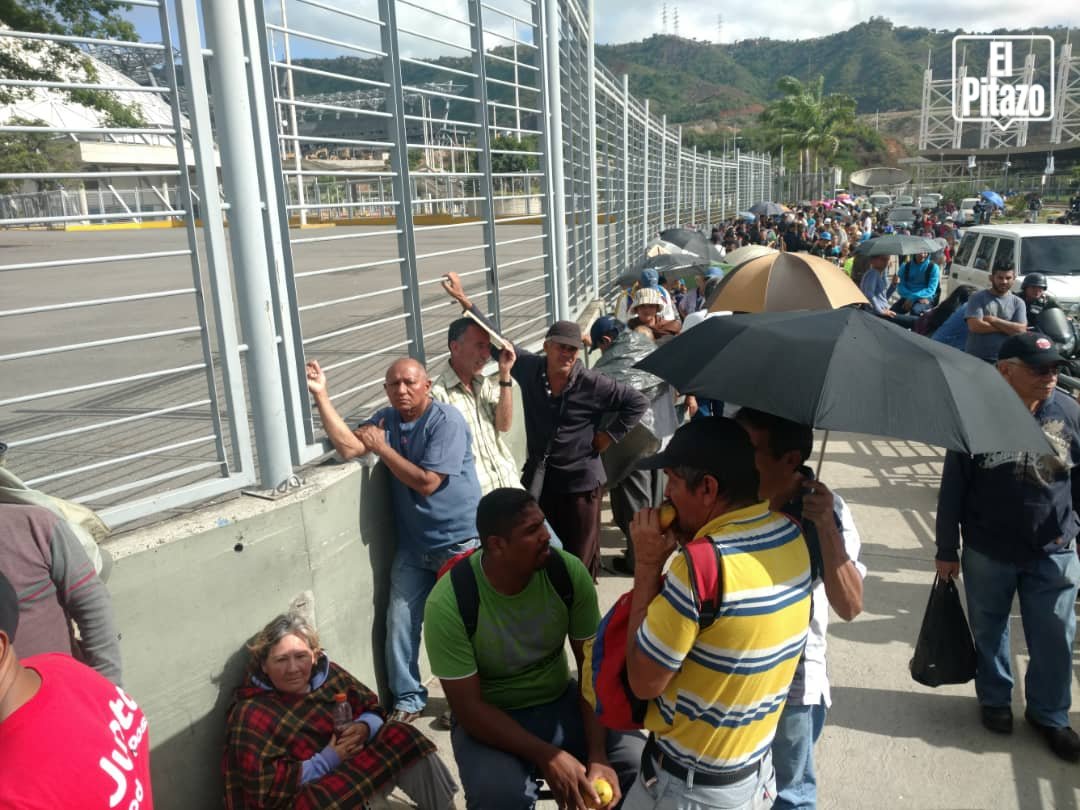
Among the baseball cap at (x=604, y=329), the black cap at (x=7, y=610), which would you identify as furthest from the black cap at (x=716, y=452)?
the baseball cap at (x=604, y=329)

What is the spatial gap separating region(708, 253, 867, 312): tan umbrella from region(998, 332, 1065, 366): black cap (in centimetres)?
162

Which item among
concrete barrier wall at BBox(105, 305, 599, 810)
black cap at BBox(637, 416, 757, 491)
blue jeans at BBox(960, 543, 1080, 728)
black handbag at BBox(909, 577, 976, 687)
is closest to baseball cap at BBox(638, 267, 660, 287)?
blue jeans at BBox(960, 543, 1080, 728)

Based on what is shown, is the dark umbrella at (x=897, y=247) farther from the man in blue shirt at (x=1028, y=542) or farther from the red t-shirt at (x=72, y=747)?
the red t-shirt at (x=72, y=747)

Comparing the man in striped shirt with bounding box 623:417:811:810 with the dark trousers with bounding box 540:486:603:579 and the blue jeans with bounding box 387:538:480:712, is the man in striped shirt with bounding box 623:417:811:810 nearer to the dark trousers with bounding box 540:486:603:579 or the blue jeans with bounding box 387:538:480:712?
the blue jeans with bounding box 387:538:480:712

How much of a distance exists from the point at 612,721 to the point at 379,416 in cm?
207

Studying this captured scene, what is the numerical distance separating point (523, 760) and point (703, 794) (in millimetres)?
897

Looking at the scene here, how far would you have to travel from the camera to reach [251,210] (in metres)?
3.18

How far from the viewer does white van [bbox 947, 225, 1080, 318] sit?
10203mm

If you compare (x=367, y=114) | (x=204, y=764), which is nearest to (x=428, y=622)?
(x=204, y=764)

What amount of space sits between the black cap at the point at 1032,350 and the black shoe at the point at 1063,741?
166 cm

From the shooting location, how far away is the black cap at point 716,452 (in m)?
1.98

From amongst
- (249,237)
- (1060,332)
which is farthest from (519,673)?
(1060,332)

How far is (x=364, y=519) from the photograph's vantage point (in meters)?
3.73

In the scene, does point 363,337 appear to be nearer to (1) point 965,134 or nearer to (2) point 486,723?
(2) point 486,723
